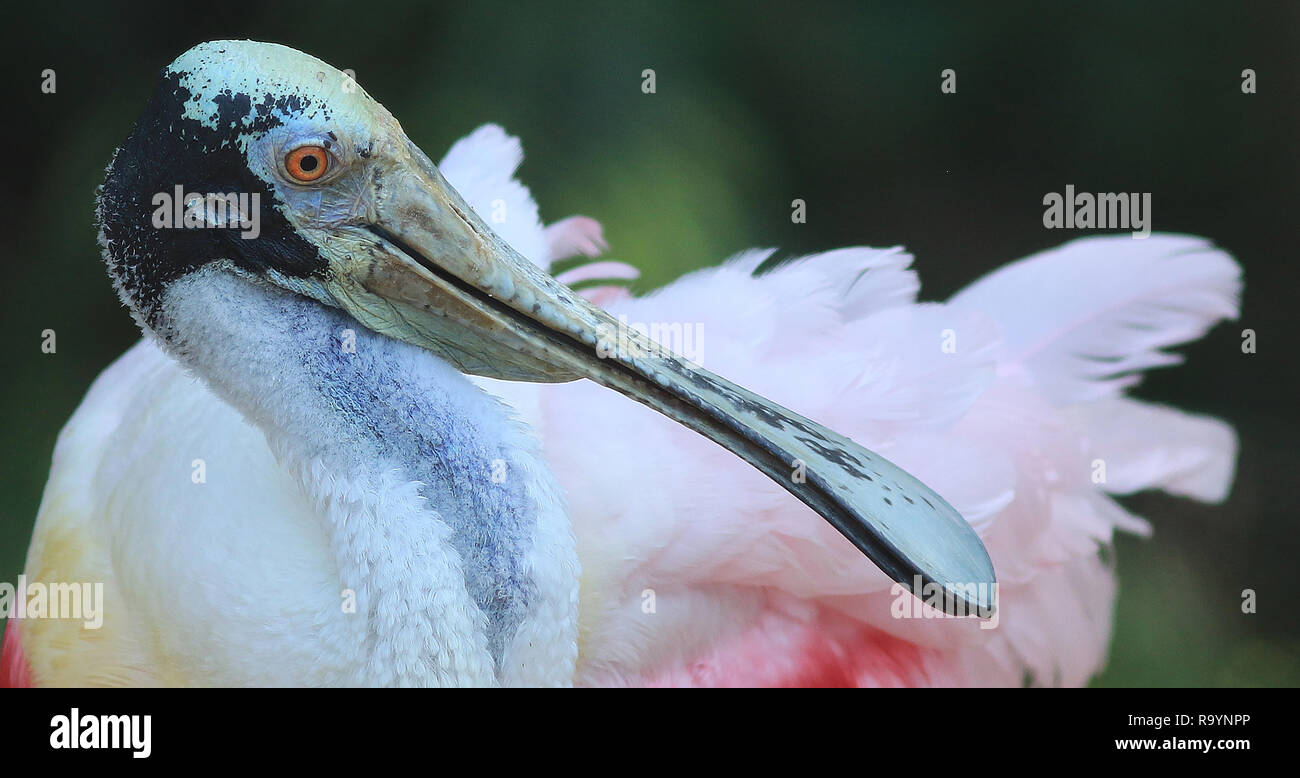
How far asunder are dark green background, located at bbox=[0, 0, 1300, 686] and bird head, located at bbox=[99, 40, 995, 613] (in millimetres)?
1945

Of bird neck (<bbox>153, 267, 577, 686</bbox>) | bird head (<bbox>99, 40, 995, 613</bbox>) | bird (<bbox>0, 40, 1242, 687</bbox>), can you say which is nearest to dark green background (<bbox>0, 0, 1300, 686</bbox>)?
bird (<bbox>0, 40, 1242, 687</bbox>)

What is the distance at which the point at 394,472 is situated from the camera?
166cm

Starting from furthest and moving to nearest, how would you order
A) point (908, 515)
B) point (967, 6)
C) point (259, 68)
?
point (967, 6)
point (908, 515)
point (259, 68)

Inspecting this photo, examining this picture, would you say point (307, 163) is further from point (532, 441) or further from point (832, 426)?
point (832, 426)

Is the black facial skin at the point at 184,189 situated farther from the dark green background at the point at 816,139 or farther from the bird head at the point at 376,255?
the dark green background at the point at 816,139

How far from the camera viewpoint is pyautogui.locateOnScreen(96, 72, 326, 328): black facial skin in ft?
5.19

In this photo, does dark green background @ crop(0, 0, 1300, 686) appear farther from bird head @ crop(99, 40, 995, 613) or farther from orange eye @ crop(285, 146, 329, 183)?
orange eye @ crop(285, 146, 329, 183)

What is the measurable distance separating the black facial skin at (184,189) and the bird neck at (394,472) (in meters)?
0.04

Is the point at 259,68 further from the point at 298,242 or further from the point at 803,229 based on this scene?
the point at 803,229

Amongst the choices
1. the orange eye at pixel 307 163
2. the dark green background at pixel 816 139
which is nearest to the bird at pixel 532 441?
the orange eye at pixel 307 163

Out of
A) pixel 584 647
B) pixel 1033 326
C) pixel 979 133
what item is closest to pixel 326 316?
pixel 584 647

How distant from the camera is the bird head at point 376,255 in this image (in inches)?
62.6

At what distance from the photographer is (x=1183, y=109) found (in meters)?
3.87

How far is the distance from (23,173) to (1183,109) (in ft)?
11.2
